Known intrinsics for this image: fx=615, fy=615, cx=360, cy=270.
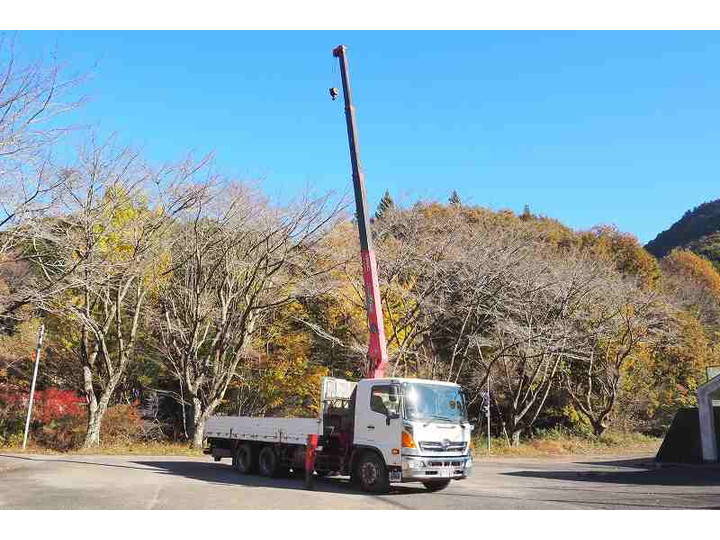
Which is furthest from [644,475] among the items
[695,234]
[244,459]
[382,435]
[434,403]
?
[695,234]

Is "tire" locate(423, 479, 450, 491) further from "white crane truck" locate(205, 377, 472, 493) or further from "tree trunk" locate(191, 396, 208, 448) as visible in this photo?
"tree trunk" locate(191, 396, 208, 448)

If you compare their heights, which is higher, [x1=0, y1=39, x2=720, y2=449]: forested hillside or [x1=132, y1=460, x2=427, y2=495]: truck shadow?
[x1=0, y1=39, x2=720, y2=449]: forested hillside

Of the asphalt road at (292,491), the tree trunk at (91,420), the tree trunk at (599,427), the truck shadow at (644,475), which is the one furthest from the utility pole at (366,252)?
the tree trunk at (599,427)

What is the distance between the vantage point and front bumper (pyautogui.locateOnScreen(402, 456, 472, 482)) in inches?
458

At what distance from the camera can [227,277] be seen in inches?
1033

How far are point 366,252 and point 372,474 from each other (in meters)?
5.28

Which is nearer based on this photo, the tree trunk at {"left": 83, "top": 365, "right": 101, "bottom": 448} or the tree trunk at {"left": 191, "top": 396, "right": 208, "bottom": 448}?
the tree trunk at {"left": 83, "top": 365, "right": 101, "bottom": 448}

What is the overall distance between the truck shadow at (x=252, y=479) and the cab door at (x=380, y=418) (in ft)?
3.48

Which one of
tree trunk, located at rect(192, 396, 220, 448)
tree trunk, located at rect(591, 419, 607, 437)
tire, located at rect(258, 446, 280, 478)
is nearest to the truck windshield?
tire, located at rect(258, 446, 280, 478)

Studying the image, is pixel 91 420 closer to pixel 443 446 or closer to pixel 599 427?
pixel 443 446

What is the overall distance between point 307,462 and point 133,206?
13158 mm

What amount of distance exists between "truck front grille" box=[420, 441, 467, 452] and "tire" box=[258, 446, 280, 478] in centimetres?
451

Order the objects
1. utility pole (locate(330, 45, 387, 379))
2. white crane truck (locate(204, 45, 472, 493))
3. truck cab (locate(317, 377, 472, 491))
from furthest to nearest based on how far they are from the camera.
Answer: utility pole (locate(330, 45, 387, 379)), white crane truck (locate(204, 45, 472, 493)), truck cab (locate(317, 377, 472, 491))

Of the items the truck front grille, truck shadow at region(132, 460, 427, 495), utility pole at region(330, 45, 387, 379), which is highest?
utility pole at region(330, 45, 387, 379)
